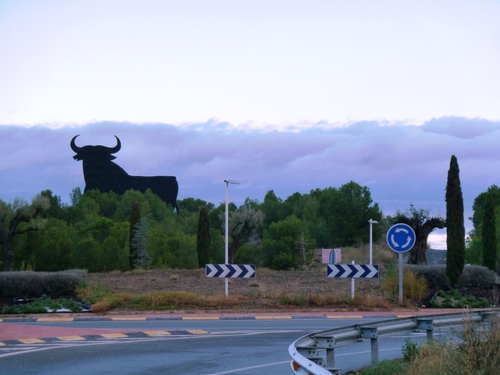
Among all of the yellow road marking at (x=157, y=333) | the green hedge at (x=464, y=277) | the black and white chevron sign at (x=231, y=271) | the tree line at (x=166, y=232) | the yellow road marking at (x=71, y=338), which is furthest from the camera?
the tree line at (x=166, y=232)

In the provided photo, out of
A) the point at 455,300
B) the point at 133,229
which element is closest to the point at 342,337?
the point at 455,300

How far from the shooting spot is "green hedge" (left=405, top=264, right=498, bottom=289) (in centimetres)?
3036

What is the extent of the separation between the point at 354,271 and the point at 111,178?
55.5 meters

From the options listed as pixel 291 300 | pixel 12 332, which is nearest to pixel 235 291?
pixel 291 300

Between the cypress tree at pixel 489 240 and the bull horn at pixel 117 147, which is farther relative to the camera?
the bull horn at pixel 117 147

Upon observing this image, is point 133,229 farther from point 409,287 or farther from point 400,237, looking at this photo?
point 400,237

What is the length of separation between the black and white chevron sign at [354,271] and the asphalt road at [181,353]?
18.5 feet

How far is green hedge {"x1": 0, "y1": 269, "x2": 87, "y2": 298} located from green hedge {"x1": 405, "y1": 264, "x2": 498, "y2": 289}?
14.2 metres

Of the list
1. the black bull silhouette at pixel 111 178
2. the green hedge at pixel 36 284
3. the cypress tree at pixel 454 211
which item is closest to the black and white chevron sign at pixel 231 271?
the green hedge at pixel 36 284

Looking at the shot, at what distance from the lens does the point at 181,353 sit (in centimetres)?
1418

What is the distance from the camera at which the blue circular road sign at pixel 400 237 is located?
23.1m

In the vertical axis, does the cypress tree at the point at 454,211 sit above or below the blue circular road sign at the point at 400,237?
above

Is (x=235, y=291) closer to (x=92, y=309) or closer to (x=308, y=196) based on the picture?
(x=92, y=309)

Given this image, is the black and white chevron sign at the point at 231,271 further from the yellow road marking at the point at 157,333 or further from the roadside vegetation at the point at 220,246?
the yellow road marking at the point at 157,333
